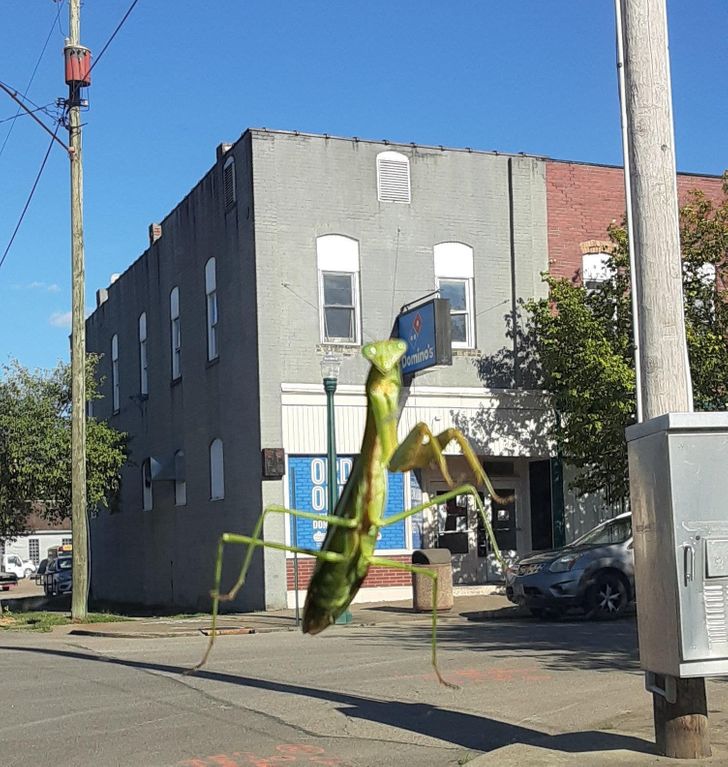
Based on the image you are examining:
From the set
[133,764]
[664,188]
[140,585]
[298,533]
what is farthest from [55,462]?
[664,188]

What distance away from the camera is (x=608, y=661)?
40.7ft

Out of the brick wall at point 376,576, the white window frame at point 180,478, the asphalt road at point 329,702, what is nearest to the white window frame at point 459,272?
the brick wall at point 376,576

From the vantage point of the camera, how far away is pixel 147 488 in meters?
30.8

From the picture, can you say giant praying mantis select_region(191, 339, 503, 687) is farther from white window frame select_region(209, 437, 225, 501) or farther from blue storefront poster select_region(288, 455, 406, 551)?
white window frame select_region(209, 437, 225, 501)

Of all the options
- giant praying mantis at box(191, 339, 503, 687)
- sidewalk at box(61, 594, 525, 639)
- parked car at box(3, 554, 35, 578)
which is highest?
giant praying mantis at box(191, 339, 503, 687)

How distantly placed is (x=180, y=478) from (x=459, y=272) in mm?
8873

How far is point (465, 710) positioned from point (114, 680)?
433 centimetres

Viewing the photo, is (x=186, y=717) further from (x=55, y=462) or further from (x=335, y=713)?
(x=55, y=462)

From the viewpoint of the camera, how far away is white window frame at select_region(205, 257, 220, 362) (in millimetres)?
25312

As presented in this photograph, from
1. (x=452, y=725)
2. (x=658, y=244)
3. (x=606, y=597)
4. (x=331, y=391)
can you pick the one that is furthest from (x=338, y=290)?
(x=658, y=244)

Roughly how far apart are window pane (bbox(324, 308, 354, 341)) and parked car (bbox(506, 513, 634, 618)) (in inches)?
287

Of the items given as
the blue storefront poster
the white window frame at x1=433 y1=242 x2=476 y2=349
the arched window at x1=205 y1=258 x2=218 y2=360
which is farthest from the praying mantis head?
the arched window at x1=205 y1=258 x2=218 y2=360

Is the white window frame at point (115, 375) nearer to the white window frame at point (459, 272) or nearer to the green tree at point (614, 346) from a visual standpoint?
the white window frame at point (459, 272)

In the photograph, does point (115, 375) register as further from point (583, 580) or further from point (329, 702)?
point (329, 702)
